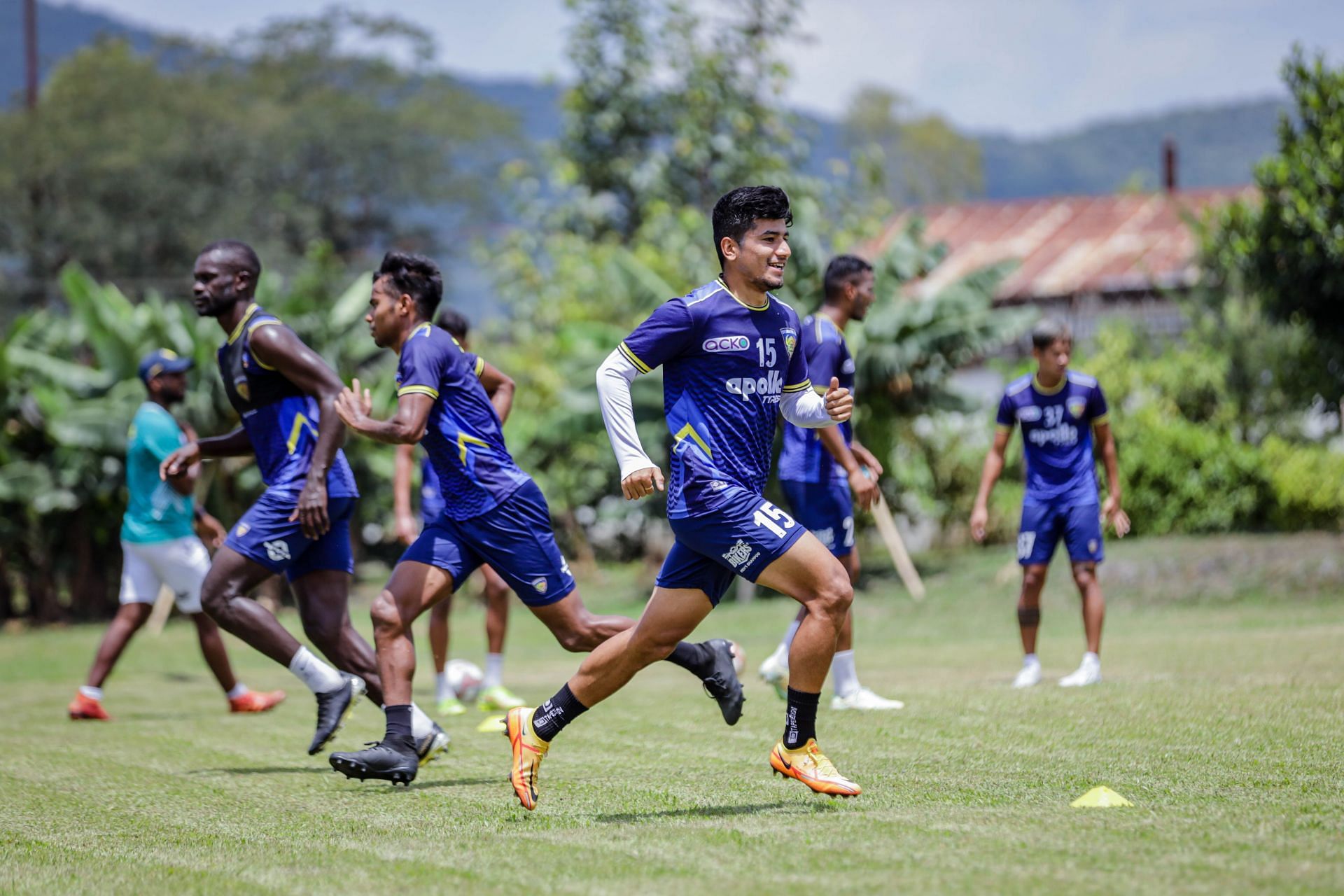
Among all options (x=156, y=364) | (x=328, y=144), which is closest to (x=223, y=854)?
(x=156, y=364)

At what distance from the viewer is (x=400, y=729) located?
6.65 meters

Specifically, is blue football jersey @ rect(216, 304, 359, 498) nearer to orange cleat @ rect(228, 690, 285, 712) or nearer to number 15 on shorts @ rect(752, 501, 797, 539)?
number 15 on shorts @ rect(752, 501, 797, 539)

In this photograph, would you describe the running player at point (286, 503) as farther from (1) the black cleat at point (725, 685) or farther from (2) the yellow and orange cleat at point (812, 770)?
(2) the yellow and orange cleat at point (812, 770)

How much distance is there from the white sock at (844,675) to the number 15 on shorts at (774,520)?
11.8 feet

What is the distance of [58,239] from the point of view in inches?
1828

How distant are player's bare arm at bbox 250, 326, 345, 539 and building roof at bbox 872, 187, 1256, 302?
2900 cm

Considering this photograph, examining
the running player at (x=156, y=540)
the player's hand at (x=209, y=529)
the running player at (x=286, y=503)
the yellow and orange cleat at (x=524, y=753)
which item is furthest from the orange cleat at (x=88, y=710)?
the yellow and orange cleat at (x=524, y=753)

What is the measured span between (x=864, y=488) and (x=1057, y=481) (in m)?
2.37

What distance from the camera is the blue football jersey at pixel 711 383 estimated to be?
5.79m

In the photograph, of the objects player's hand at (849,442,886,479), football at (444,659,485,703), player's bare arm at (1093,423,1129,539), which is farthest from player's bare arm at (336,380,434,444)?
player's bare arm at (1093,423,1129,539)

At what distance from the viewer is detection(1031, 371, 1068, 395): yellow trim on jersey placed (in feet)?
33.2

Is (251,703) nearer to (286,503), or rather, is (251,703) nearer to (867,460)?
(286,503)

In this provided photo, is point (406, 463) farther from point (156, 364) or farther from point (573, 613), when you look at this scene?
point (573, 613)

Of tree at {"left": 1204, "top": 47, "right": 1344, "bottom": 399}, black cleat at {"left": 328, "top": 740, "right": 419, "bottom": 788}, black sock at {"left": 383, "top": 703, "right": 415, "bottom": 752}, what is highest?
tree at {"left": 1204, "top": 47, "right": 1344, "bottom": 399}
